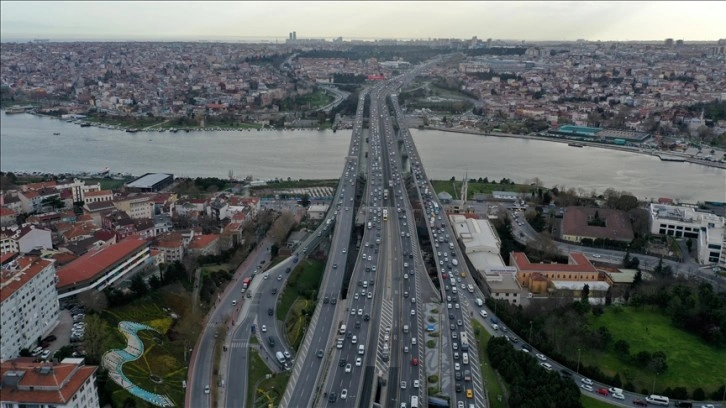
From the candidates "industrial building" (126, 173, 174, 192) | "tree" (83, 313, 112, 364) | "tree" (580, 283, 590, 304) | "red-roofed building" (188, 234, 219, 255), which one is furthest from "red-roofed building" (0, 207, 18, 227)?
"tree" (580, 283, 590, 304)

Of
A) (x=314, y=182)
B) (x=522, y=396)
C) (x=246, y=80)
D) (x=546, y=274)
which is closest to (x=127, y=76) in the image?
(x=246, y=80)

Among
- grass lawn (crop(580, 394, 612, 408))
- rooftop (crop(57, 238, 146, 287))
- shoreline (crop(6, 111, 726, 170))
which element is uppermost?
shoreline (crop(6, 111, 726, 170))

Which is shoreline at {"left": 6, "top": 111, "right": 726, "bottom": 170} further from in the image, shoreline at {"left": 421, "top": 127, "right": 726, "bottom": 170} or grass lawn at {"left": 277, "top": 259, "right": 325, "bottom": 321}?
grass lawn at {"left": 277, "top": 259, "right": 325, "bottom": 321}

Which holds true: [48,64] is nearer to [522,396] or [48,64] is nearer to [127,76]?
[127,76]

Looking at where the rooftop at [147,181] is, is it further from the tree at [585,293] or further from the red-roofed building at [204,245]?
the tree at [585,293]

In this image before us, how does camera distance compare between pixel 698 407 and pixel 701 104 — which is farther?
pixel 701 104

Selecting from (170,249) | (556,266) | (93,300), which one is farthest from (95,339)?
(556,266)
